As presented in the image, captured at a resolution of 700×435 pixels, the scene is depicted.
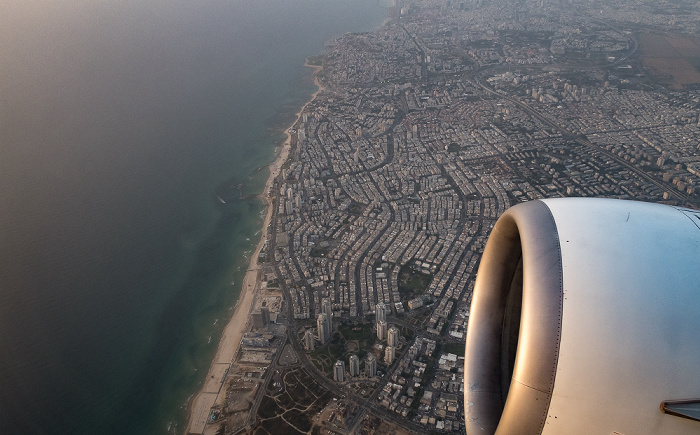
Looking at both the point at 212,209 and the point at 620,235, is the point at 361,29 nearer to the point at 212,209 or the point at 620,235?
the point at 212,209

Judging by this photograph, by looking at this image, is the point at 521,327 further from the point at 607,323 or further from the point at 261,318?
the point at 261,318

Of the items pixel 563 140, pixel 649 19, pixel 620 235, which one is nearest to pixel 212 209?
pixel 563 140

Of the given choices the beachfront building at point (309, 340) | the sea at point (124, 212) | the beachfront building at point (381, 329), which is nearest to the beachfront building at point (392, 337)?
the beachfront building at point (381, 329)

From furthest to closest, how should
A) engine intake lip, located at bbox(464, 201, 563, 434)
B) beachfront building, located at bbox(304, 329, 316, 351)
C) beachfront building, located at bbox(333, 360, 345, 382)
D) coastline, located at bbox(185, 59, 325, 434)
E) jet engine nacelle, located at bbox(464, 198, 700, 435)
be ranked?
1. beachfront building, located at bbox(304, 329, 316, 351)
2. beachfront building, located at bbox(333, 360, 345, 382)
3. coastline, located at bbox(185, 59, 325, 434)
4. engine intake lip, located at bbox(464, 201, 563, 434)
5. jet engine nacelle, located at bbox(464, 198, 700, 435)

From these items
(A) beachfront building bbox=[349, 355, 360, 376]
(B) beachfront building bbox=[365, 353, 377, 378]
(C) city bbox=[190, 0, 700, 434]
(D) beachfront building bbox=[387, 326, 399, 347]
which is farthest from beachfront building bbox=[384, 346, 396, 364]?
(A) beachfront building bbox=[349, 355, 360, 376]

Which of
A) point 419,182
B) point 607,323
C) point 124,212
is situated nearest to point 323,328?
point 419,182

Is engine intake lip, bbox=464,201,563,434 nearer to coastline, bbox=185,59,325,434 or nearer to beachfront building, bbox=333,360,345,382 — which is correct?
beachfront building, bbox=333,360,345,382
